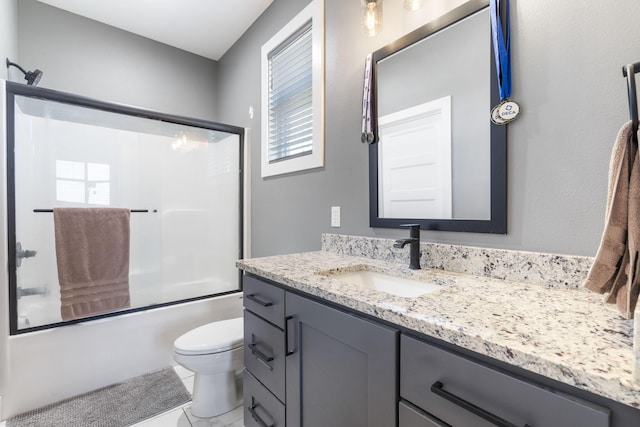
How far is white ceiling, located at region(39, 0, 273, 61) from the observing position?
2250 millimetres

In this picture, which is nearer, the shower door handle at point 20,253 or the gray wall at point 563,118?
the gray wall at point 563,118

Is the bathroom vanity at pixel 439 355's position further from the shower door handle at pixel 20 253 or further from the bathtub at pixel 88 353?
the shower door handle at pixel 20 253

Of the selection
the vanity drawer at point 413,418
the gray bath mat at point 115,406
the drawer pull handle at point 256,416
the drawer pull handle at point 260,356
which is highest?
the vanity drawer at point 413,418

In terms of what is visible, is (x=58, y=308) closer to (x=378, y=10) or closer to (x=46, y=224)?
(x=46, y=224)

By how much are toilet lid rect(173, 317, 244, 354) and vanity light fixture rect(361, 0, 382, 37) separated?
1785mm

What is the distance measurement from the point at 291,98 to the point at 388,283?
1.47 meters

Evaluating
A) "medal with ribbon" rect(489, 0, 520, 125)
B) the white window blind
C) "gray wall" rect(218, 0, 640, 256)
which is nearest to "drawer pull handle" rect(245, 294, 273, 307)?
"gray wall" rect(218, 0, 640, 256)

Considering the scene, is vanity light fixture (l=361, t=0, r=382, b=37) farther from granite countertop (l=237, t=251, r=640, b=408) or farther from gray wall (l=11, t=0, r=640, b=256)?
granite countertop (l=237, t=251, r=640, b=408)

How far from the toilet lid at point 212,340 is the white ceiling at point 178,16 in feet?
7.89

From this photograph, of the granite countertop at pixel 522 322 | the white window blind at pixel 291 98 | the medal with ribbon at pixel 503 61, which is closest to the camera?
the granite countertop at pixel 522 322

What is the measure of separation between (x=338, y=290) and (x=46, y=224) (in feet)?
6.37

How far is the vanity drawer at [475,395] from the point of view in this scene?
46 cm

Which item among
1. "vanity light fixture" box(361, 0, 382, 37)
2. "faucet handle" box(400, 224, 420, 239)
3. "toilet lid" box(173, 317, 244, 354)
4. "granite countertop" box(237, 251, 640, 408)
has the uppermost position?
"vanity light fixture" box(361, 0, 382, 37)

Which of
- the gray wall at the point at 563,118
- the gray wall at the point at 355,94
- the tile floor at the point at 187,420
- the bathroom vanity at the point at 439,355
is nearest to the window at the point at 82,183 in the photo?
the gray wall at the point at 355,94
